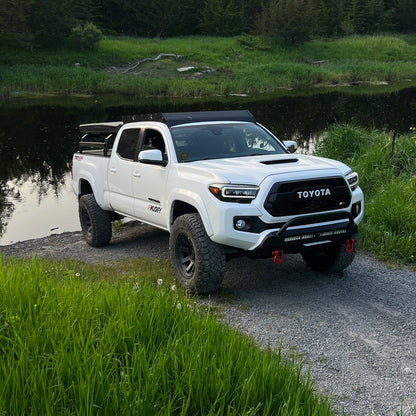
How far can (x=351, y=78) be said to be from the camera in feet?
148

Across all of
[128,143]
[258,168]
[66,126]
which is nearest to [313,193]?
[258,168]

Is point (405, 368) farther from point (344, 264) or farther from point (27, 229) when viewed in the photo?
point (27, 229)

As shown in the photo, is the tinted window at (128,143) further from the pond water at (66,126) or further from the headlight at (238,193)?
the pond water at (66,126)

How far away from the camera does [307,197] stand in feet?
19.6

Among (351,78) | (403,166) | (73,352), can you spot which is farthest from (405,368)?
(351,78)

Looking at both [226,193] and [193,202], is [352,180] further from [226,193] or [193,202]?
[193,202]

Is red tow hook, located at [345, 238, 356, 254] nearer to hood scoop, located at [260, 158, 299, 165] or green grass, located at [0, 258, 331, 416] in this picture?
hood scoop, located at [260, 158, 299, 165]

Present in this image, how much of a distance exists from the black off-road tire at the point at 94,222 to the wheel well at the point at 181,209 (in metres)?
2.56

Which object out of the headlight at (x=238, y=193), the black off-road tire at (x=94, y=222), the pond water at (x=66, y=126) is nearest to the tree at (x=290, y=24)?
the pond water at (x=66, y=126)

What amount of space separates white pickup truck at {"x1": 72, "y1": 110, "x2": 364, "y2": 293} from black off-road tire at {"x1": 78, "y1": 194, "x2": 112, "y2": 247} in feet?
2.99

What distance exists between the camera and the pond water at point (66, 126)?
13.4 meters

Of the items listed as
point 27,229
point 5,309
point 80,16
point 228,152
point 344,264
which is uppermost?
point 80,16

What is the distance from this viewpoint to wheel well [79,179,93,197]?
9.75 meters

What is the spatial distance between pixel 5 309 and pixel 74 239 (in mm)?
6733
